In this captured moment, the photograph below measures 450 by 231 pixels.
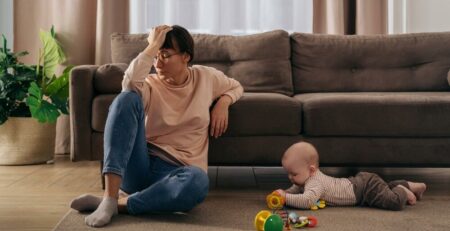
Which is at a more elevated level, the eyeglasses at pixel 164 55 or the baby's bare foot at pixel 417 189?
the eyeglasses at pixel 164 55

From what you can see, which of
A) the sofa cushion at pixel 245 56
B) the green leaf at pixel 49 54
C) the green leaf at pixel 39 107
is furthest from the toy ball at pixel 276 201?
the green leaf at pixel 49 54

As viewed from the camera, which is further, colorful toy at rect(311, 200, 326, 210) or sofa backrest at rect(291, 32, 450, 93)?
sofa backrest at rect(291, 32, 450, 93)

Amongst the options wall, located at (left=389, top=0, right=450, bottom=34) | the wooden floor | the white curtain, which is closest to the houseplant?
the wooden floor

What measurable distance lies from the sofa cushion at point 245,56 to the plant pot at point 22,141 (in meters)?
0.70

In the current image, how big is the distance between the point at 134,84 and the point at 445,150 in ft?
4.58

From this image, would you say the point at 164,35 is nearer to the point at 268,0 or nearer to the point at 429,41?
the point at 429,41

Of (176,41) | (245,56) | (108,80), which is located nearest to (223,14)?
(245,56)

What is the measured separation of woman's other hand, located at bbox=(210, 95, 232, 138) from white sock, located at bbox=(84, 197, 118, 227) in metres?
0.54

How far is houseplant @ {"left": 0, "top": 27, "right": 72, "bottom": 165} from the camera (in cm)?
322

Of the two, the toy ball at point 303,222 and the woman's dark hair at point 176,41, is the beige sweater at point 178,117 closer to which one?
the woman's dark hair at point 176,41

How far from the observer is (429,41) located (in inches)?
122

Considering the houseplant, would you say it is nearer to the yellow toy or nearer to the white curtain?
the white curtain

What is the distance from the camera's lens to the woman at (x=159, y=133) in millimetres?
1819

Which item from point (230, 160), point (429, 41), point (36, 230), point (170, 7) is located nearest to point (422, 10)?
point (429, 41)
